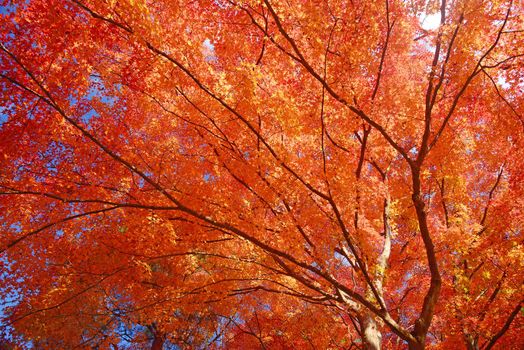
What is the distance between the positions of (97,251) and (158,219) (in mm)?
3853

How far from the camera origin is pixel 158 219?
605 centimetres

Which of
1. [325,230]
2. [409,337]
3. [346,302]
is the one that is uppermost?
[325,230]

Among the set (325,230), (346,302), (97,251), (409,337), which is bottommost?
(409,337)

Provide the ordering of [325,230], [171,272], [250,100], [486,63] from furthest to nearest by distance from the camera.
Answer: [171,272] < [325,230] < [486,63] < [250,100]

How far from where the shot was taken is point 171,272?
12.0 metres

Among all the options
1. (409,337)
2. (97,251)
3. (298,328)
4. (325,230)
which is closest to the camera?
(409,337)

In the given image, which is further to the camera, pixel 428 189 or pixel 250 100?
pixel 428 189

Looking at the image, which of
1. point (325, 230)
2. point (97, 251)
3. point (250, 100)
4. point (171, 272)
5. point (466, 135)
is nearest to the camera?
point (250, 100)

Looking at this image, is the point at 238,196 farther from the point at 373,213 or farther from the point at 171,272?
the point at 171,272

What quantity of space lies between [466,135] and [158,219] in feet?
22.8

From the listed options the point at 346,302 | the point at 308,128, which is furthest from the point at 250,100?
the point at 346,302

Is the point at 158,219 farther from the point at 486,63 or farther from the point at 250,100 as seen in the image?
the point at 486,63

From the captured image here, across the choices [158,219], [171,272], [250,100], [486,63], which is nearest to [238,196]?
[158,219]

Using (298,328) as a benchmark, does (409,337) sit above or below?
below
